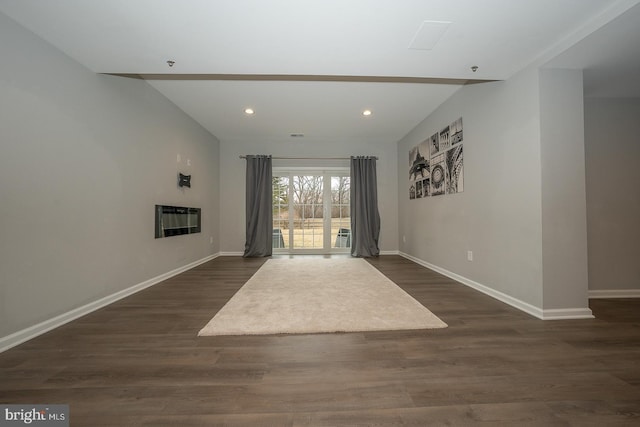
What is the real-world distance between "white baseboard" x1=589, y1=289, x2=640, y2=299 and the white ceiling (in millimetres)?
2079

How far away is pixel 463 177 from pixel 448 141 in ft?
2.11

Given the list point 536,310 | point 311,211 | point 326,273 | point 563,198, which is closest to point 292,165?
point 311,211

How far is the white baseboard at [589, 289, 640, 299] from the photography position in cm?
265

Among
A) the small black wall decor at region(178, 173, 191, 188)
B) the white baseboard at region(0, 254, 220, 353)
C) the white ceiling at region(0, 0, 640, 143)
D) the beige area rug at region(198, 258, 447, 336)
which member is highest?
the white ceiling at region(0, 0, 640, 143)

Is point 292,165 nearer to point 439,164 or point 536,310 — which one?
point 439,164

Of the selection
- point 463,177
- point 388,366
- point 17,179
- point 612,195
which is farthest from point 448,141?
point 17,179

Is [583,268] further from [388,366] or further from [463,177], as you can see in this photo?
[388,366]

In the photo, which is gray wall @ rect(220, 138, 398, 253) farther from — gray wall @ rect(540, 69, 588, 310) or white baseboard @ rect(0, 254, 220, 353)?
gray wall @ rect(540, 69, 588, 310)

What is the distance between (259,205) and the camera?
5.36m

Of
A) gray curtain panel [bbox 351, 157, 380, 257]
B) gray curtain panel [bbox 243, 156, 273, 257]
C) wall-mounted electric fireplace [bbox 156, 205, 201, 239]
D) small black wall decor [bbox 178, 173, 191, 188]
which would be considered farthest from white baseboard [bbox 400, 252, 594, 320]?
small black wall decor [bbox 178, 173, 191, 188]

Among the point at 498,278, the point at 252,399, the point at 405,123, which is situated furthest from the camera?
the point at 405,123

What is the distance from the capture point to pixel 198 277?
352cm

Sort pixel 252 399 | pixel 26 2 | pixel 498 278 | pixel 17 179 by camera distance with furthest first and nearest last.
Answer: pixel 498 278 → pixel 17 179 → pixel 26 2 → pixel 252 399

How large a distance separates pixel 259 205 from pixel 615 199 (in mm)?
5206
